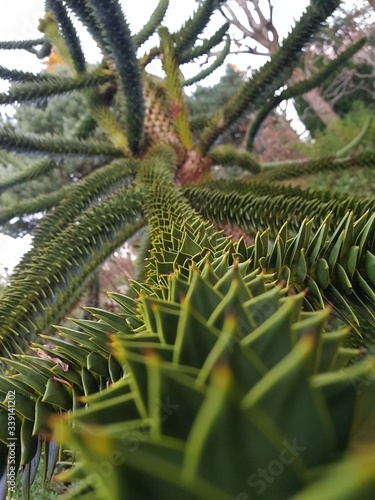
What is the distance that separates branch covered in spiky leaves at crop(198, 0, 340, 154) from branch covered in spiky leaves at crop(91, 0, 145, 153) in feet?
0.83

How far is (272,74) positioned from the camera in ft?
4.15

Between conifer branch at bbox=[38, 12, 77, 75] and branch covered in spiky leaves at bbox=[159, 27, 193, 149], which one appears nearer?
branch covered in spiky leaves at bbox=[159, 27, 193, 149]

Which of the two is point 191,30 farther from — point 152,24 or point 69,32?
point 69,32

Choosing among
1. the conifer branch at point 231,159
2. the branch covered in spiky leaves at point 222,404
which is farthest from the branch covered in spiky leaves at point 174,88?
the branch covered in spiky leaves at point 222,404

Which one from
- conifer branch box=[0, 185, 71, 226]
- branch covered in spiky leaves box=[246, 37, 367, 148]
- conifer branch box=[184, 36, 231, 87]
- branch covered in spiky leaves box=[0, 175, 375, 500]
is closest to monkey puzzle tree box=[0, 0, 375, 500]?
branch covered in spiky leaves box=[0, 175, 375, 500]

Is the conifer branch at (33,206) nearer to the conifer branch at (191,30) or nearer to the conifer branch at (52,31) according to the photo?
the conifer branch at (52,31)

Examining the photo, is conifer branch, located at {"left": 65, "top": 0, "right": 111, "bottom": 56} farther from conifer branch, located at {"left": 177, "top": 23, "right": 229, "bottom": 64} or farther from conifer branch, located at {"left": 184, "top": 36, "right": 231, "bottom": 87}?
conifer branch, located at {"left": 184, "top": 36, "right": 231, "bottom": 87}

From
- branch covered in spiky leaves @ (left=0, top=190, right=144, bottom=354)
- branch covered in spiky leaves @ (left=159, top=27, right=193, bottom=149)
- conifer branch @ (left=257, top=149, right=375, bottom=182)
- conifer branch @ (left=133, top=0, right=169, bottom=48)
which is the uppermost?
conifer branch @ (left=133, top=0, right=169, bottom=48)

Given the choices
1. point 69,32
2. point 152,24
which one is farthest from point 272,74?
point 152,24

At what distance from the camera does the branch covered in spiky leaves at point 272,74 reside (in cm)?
109

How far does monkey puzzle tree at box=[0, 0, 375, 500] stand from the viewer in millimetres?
163

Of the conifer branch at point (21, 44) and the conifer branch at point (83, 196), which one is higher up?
the conifer branch at point (21, 44)

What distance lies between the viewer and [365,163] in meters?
1.38

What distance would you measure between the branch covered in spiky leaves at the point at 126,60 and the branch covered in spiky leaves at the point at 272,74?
0.83 ft
